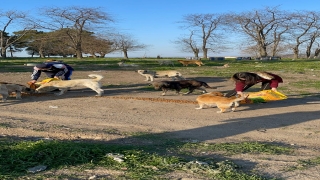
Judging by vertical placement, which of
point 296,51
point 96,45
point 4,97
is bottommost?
point 4,97

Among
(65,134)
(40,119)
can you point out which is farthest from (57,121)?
(65,134)

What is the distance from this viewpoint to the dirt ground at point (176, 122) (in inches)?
215

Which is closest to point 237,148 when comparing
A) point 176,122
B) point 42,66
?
point 176,122

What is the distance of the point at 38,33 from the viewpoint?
57.4 meters

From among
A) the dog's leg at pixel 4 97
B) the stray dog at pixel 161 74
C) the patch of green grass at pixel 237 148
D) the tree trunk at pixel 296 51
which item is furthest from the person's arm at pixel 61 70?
the tree trunk at pixel 296 51

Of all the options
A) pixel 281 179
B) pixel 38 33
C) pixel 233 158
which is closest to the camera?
pixel 281 179

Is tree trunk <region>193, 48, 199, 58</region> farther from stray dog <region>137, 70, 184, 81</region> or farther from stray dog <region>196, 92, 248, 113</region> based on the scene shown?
stray dog <region>196, 92, 248, 113</region>

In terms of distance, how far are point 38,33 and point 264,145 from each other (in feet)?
184

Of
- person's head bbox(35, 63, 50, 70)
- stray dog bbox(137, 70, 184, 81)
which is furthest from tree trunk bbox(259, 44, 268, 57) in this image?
person's head bbox(35, 63, 50, 70)

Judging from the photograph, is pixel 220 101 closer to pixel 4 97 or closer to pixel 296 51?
pixel 4 97

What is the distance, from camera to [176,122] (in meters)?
7.56

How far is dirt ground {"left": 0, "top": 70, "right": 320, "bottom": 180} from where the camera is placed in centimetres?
545

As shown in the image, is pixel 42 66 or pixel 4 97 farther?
pixel 42 66

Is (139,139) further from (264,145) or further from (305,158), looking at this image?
(305,158)
